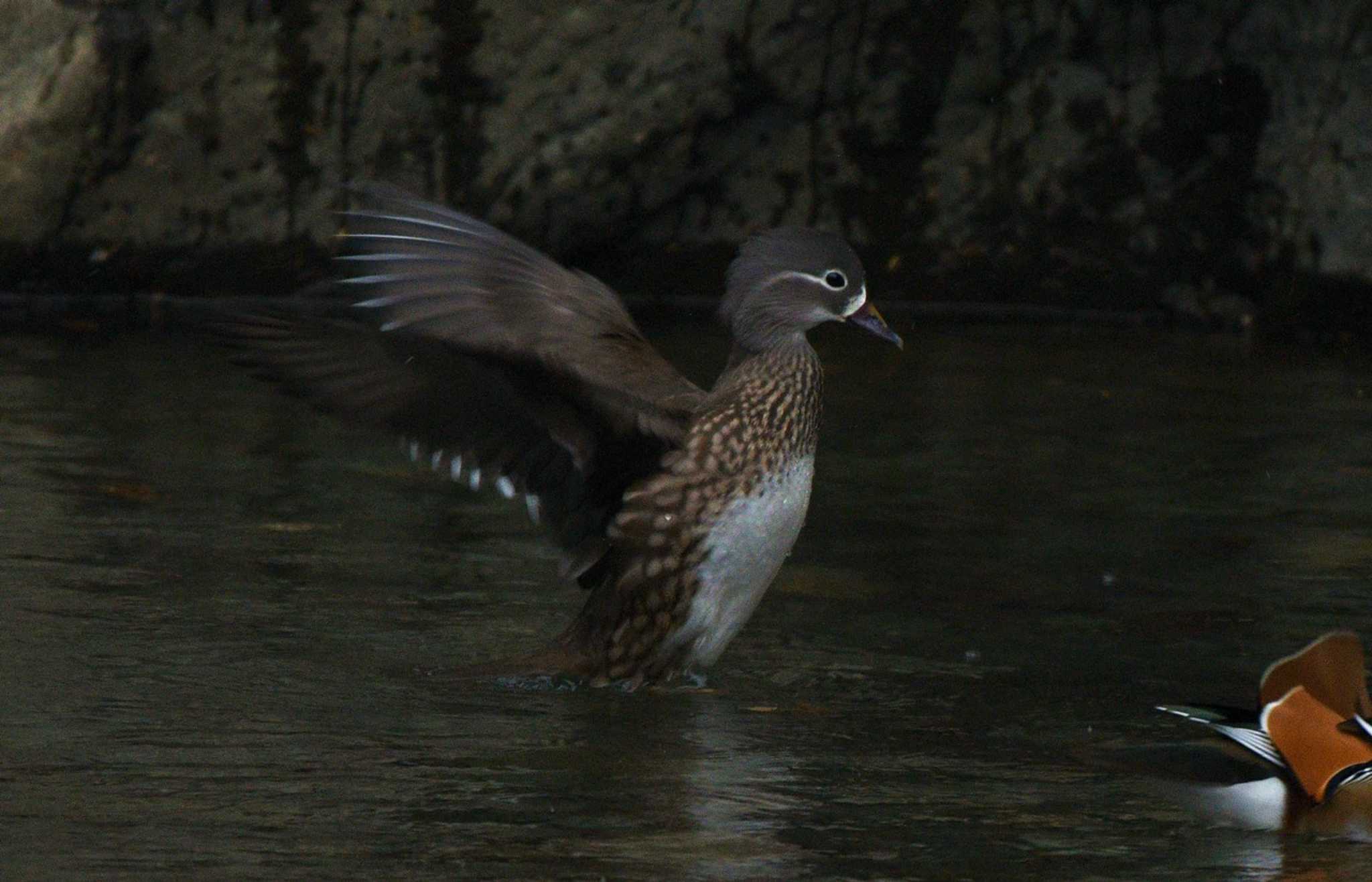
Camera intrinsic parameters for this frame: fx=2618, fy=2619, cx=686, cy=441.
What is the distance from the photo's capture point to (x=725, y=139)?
11.7 m

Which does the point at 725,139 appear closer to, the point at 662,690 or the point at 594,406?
the point at 662,690

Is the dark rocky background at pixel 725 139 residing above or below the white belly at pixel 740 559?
above

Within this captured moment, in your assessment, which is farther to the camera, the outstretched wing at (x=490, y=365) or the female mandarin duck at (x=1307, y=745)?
the outstretched wing at (x=490, y=365)

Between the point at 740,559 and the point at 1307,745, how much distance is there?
134 cm

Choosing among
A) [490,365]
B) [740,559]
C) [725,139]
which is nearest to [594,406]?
[490,365]

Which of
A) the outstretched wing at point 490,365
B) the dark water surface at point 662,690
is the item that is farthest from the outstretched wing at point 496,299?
the dark water surface at point 662,690

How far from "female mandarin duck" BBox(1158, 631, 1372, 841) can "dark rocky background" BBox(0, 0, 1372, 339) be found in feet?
22.7

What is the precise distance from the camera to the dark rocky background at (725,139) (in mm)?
11133

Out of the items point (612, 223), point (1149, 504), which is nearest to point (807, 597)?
point (1149, 504)

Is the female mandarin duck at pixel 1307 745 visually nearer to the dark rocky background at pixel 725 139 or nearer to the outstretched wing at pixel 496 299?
the outstretched wing at pixel 496 299

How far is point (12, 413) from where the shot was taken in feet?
28.2

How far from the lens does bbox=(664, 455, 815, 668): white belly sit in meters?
5.37

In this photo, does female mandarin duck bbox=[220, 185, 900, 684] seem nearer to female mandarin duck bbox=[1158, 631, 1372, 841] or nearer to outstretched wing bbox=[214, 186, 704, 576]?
outstretched wing bbox=[214, 186, 704, 576]

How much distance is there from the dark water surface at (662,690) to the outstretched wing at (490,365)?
467 millimetres
